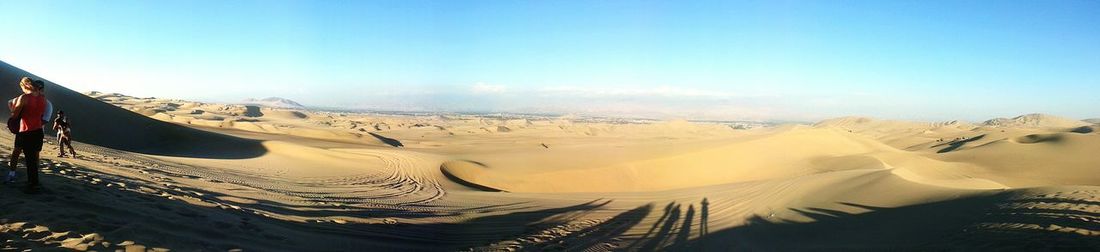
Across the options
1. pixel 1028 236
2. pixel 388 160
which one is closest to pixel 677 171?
pixel 388 160

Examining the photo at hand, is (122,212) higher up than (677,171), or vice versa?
(122,212)

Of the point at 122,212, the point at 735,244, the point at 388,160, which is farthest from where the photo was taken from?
the point at 388,160

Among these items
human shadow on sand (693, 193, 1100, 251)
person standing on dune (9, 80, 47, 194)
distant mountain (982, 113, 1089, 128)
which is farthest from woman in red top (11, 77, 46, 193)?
distant mountain (982, 113, 1089, 128)

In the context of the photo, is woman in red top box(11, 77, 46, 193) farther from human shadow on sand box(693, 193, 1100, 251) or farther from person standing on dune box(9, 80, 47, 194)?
human shadow on sand box(693, 193, 1100, 251)

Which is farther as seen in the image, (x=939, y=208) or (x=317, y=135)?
(x=317, y=135)

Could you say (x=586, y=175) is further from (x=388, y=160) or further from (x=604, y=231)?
(x=604, y=231)

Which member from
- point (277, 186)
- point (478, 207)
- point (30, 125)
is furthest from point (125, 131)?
point (30, 125)

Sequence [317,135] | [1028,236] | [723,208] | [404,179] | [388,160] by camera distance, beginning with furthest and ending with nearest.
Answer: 1. [317,135]
2. [388,160]
3. [404,179]
4. [723,208]
5. [1028,236]
